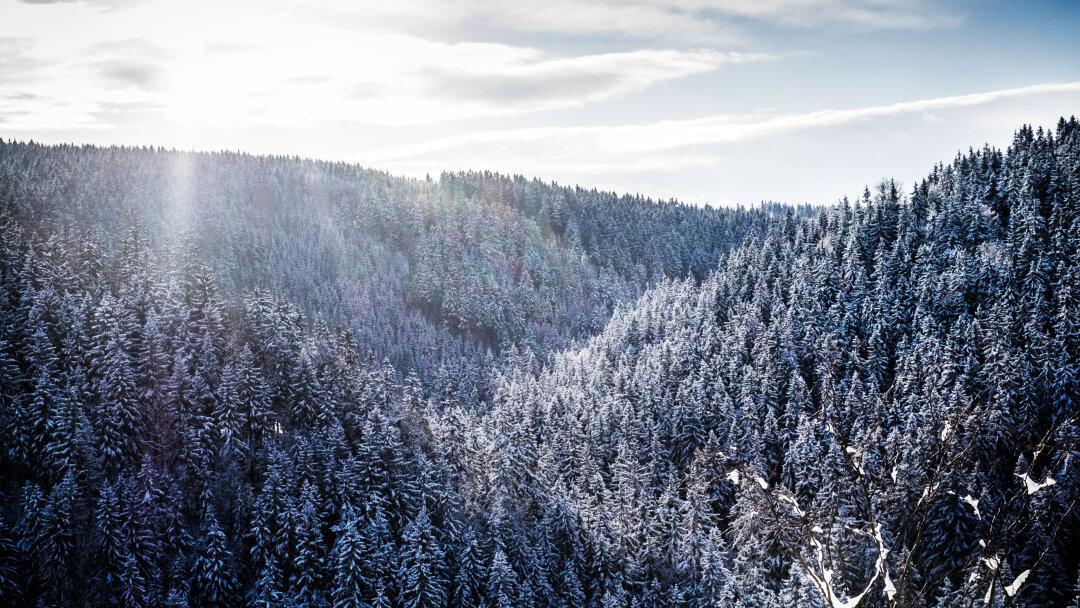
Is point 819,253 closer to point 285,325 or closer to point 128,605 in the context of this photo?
point 285,325

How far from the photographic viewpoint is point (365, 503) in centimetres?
6931

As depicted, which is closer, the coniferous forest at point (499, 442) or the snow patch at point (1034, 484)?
the snow patch at point (1034, 484)

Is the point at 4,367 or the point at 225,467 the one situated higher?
the point at 4,367

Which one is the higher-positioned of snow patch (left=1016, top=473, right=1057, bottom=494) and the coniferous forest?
snow patch (left=1016, top=473, right=1057, bottom=494)

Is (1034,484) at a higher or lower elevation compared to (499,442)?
higher

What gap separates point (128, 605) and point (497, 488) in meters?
35.5

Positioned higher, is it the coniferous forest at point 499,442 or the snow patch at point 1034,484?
the snow patch at point 1034,484

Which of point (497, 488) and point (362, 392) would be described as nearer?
point (497, 488)

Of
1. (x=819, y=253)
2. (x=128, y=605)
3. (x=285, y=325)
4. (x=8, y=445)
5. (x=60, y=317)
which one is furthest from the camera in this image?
(x=819, y=253)

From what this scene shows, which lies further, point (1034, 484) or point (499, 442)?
point (499, 442)

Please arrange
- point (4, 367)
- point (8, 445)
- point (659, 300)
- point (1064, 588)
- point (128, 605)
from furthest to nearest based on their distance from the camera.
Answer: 1. point (659, 300)
2. point (4, 367)
3. point (8, 445)
4. point (1064, 588)
5. point (128, 605)

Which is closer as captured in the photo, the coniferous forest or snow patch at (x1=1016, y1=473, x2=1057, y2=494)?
snow patch at (x1=1016, y1=473, x2=1057, y2=494)

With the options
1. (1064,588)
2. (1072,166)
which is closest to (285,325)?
(1064,588)

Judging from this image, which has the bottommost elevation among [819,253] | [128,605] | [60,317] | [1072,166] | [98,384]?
[128,605]
